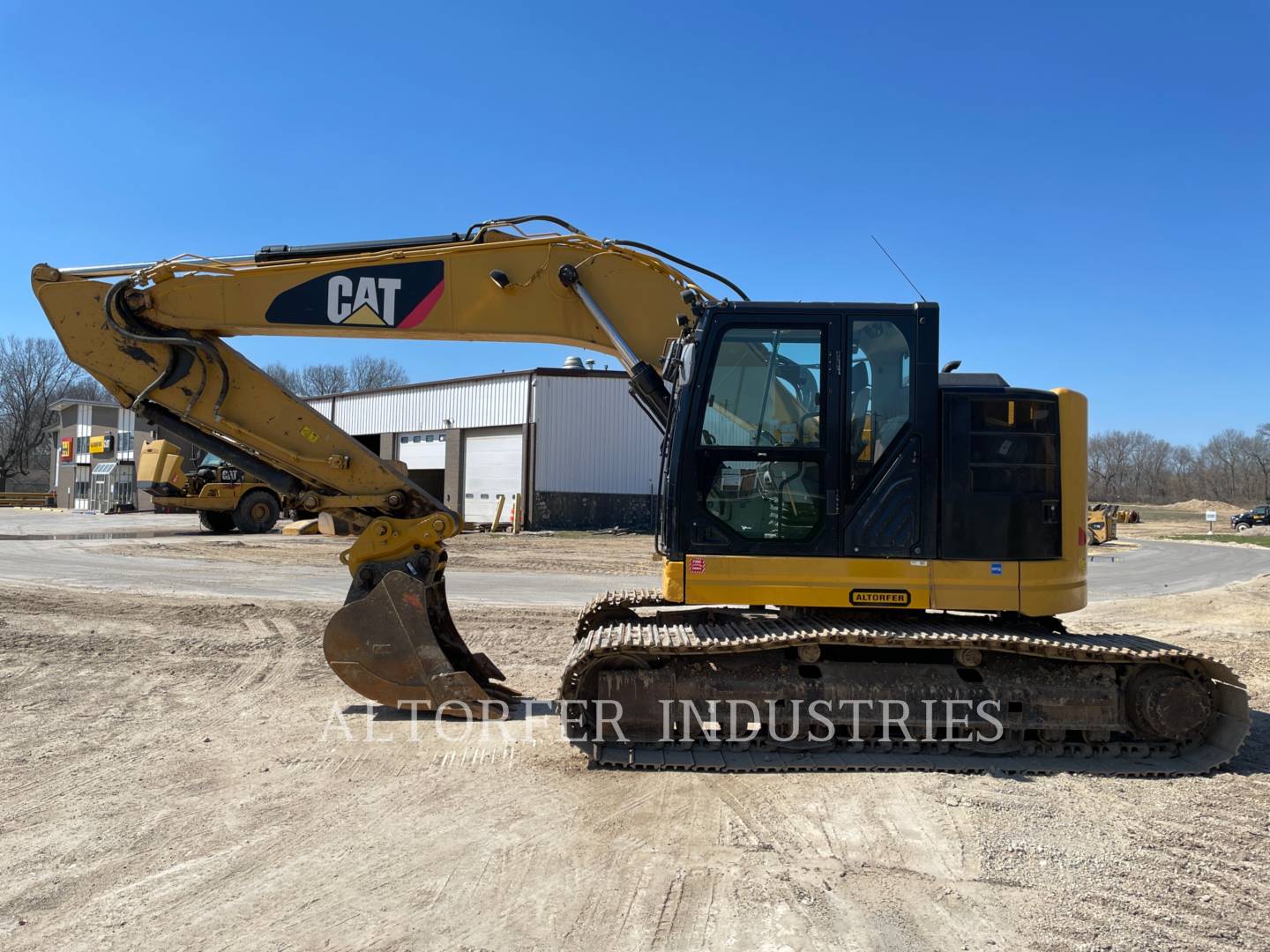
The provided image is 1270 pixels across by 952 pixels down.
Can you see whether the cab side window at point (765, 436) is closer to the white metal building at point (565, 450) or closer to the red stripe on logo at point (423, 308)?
the red stripe on logo at point (423, 308)

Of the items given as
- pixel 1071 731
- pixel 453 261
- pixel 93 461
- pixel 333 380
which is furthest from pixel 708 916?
pixel 333 380

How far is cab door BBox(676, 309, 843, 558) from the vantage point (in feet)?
18.9

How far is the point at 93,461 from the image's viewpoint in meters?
56.1

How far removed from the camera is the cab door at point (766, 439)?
18.9 ft

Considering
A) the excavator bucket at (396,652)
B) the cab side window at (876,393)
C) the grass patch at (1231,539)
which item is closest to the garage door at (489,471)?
the excavator bucket at (396,652)

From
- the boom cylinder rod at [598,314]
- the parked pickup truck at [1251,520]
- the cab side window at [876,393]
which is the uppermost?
the boom cylinder rod at [598,314]

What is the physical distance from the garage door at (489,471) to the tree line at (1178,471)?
93602mm

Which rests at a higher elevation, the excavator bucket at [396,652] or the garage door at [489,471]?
the garage door at [489,471]

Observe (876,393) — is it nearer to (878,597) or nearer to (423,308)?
(878,597)

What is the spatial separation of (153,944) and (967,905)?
11.0 feet

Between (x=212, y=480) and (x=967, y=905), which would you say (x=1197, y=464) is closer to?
A: (x=212, y=480)

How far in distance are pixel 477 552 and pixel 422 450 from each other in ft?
58.5

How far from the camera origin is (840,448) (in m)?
5.75

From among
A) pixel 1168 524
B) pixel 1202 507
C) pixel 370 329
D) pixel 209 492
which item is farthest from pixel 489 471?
pixel 1202 507
